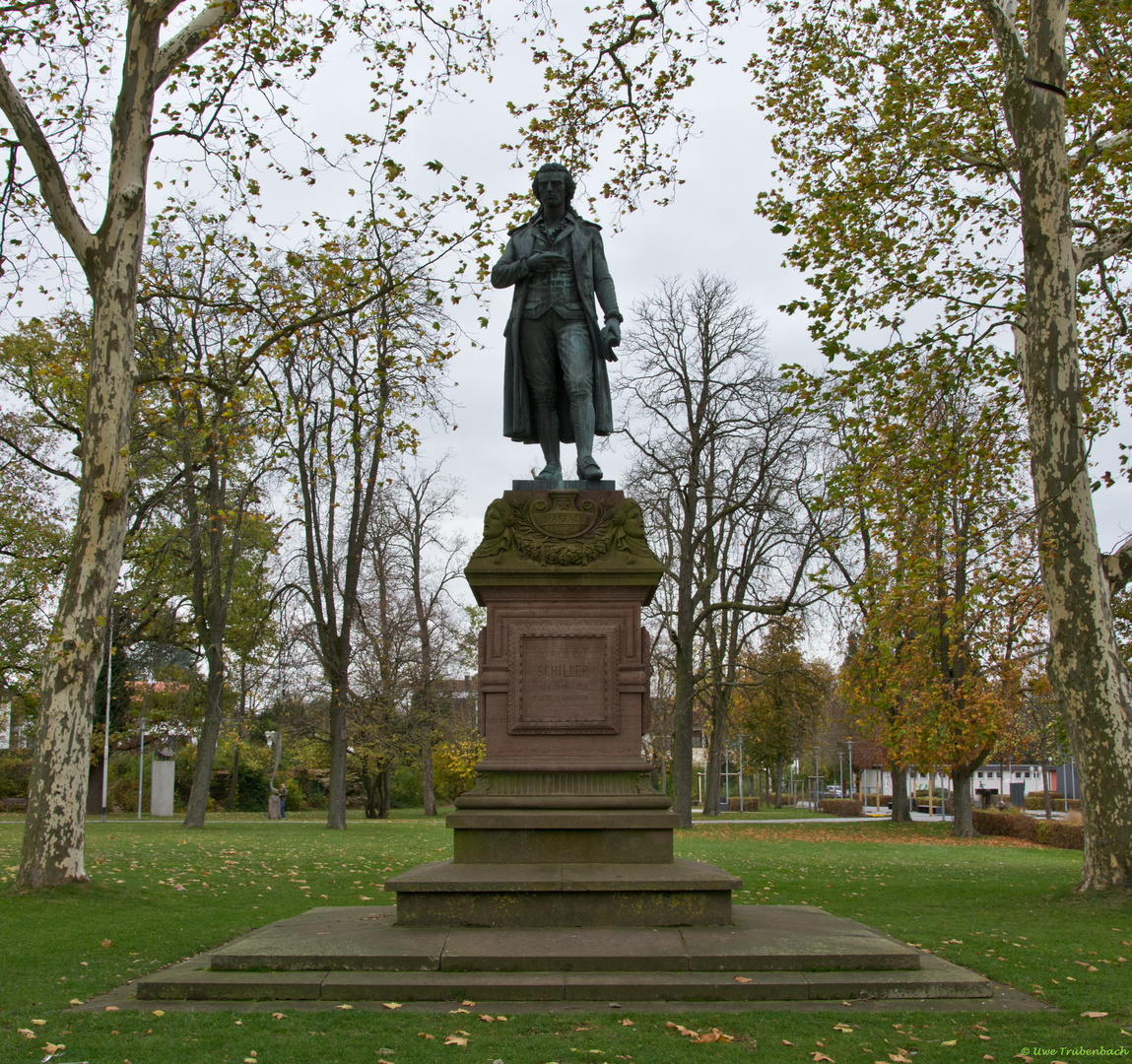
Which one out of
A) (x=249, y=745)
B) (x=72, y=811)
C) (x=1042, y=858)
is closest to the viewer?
(x=72, y=811)

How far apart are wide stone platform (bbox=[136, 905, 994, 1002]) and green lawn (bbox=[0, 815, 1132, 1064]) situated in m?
0.30

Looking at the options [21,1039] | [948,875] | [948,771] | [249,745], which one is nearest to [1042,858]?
[948,875]

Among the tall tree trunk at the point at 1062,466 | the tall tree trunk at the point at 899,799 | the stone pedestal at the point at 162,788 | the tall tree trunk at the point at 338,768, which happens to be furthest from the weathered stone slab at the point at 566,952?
the stone pedestal at the point at 162,788

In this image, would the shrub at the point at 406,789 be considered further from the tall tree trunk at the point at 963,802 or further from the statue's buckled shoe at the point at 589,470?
the statue's buckled shoe at the point at 589,470

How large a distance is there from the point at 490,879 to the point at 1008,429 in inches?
Answer: 417

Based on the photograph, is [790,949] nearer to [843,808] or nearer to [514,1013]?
[514,1013]

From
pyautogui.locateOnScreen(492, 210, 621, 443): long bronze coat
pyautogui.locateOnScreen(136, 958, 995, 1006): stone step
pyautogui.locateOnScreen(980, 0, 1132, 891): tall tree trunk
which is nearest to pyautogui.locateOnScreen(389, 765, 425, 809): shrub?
pyautogui.locateOnScreen(980, 0, 1132, 891): tall tree trunk

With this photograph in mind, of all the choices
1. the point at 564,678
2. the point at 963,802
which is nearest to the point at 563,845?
the point at 564,678

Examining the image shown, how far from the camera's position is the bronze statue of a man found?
9.51 meters

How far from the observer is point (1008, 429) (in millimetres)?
14727

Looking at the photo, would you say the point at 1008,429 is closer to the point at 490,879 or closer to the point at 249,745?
the point at 490,879

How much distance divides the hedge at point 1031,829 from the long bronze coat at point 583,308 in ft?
62.8

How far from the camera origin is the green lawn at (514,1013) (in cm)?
519

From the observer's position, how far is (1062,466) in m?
12.1
